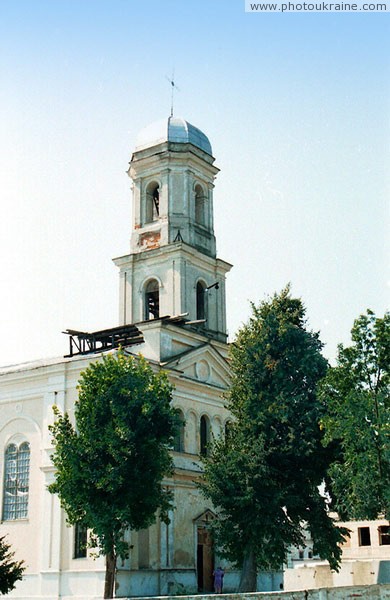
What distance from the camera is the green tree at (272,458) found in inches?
1069

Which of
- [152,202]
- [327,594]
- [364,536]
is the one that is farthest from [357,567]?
[327,594]

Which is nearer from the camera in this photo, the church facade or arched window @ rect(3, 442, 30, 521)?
the church facade

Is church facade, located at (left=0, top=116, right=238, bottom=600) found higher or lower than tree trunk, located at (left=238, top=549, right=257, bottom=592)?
higher

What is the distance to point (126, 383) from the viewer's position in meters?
26.9

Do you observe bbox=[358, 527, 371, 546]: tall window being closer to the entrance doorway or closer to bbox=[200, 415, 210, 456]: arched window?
the entrance doorway

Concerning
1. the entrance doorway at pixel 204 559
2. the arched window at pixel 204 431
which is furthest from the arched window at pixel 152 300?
the entrance doorway at pixel 204 559

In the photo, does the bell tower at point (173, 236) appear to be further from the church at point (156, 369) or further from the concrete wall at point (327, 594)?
the concrete wall at point (327, 594)

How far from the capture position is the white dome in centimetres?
4081

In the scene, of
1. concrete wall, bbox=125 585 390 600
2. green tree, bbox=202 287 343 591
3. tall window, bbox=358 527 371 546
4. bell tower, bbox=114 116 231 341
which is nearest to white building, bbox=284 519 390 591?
tall window, bbox=358 527 371 546

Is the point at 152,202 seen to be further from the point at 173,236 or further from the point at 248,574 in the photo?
→ the point at 248,574

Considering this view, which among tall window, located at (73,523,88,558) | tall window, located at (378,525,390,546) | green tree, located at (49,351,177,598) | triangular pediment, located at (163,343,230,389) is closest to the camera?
green tree, located at (49,351,177,598)

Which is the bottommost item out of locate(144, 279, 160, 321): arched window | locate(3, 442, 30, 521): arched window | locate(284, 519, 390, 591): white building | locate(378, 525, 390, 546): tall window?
locate(284, 519, 390, 591): white building

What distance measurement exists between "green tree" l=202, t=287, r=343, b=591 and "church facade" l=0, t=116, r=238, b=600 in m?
4.38

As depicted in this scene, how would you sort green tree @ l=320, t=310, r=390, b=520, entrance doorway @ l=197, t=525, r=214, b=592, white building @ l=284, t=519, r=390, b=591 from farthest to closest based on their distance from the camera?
entrance doorway @ l=197, t=525, r=214, b=592, white building @ l=284, t=519, r=390, b=591, green tree @ l=320, t=310, r=390, b=520
